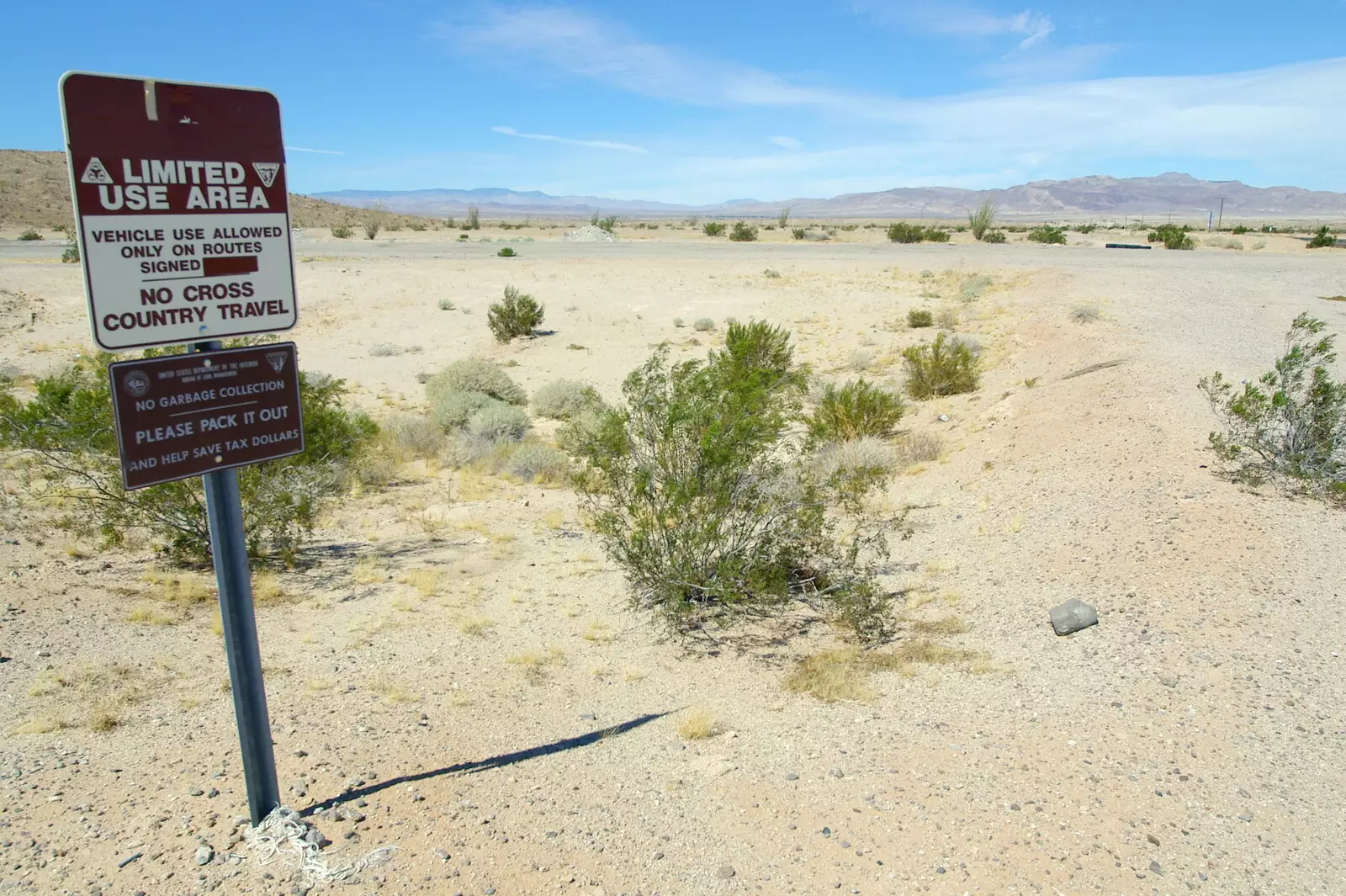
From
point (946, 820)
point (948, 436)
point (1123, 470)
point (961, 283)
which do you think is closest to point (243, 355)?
point (946, 820)

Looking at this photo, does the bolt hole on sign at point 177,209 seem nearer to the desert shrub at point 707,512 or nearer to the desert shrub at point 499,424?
the desert shrub at point 707,512

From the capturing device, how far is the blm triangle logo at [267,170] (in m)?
3.36

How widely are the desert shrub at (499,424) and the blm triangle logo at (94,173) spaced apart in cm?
1267

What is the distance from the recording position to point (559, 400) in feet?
61.4

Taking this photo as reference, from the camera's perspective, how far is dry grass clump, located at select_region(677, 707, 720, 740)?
5.35 m

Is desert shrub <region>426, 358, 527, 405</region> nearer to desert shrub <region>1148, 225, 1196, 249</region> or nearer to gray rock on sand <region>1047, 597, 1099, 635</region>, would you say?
gray rock on sand <region>1047, 597, 1099, 635</region>

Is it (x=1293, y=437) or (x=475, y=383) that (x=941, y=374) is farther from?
(x=475, y=383)

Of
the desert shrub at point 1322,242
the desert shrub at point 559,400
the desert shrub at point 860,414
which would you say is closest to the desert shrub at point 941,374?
the desert shrub at point 860,414

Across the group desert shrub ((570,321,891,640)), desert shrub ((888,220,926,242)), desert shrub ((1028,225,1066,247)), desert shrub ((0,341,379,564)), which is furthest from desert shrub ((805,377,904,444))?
desert shrub ((888,220,926,242))

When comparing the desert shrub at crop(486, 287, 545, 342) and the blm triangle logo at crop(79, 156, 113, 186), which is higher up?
the blm triangle logo at crop(79, 156, 113, 186)

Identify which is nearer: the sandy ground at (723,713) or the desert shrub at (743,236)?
the sandy ground at (723,713)

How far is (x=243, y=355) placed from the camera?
338 centimetres

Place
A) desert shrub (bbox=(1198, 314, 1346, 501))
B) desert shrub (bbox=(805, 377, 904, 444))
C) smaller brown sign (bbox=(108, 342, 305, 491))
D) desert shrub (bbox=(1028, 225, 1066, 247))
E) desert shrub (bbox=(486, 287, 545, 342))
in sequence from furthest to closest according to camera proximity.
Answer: desert shrub (bbox=(1028, 225, 1066, 247))
desert shrub (bbox=(486, 287, 545, 342))
desert shrub (bbox=(805, 377, 904, 444))
desert shrub (bbox=(1198, 314, 1346, 501))
smaller brown sign (bbox=(108, 342, 305, 491))

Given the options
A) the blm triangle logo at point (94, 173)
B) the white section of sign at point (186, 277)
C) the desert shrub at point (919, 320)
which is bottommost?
the desert shrub at point (919, 320)
